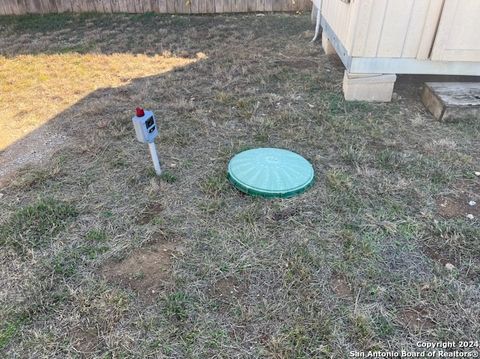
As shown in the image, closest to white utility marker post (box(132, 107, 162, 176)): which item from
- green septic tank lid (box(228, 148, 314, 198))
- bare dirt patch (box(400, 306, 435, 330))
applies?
green septic tank lid (box(228, 148, 314, 198))

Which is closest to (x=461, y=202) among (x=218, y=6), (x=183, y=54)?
(x=183, y=54)

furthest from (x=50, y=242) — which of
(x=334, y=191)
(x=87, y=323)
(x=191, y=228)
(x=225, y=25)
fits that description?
(x=225, y=25)

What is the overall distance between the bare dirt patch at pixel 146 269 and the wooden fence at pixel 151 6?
5.95 meters

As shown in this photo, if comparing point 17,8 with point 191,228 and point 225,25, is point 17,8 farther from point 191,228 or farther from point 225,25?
point 191,228

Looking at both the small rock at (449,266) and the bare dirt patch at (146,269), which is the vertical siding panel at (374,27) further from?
the bare dirt patch at (146,269)

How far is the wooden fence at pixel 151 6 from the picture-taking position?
22.3 feet

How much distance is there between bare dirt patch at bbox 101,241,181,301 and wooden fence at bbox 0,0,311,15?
5954 millimetres

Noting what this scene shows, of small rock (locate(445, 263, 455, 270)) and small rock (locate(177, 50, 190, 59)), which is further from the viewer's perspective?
small rock (locate(177, 50, 190, 59))

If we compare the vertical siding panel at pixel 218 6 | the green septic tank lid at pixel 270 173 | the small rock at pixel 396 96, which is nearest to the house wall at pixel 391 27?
the small rock at pixel 396 96

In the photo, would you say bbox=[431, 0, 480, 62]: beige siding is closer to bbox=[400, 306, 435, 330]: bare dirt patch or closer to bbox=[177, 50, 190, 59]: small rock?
bbox=[400, 306, 435, 330]: bare dirt patch

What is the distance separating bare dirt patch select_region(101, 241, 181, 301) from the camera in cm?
188

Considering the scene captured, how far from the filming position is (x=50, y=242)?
6.97ft

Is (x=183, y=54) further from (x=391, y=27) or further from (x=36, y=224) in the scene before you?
(x=36, y=224)

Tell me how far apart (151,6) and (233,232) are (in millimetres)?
6146
